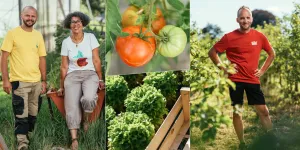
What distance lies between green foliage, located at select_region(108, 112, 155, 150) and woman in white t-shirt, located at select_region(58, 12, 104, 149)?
46 centimetres

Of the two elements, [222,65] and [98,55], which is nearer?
[98,55]

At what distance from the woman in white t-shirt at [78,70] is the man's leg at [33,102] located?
21 cm

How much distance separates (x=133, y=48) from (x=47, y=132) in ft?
3.72

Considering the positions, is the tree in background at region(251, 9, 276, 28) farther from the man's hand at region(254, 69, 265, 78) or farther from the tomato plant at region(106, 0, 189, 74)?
the tomato plant at region(106, 0, 189, 74)

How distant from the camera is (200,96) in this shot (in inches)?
193

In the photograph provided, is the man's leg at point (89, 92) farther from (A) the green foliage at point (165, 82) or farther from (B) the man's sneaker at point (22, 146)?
(A) the green foliage at point (165, 82)

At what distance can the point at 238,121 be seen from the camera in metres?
4.90

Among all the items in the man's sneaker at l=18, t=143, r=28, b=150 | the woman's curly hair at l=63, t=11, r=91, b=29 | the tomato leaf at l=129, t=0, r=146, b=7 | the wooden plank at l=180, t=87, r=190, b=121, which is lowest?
the man's sneaker at l=18, t=143, r=28, b=150

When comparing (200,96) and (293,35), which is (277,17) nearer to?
(293,35)

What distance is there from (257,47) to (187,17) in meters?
0.79

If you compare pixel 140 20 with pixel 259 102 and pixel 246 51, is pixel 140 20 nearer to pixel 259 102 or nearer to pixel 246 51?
pixel 246 51

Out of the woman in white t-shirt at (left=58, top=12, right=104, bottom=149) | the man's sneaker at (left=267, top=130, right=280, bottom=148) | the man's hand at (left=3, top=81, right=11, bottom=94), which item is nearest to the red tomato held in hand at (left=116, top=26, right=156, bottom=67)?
the woman in white t-shirt at (left=58, top=12, right=104, bottom=149)

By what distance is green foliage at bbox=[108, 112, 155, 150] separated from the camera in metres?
4.71

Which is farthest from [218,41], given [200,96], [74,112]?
[74,112]
